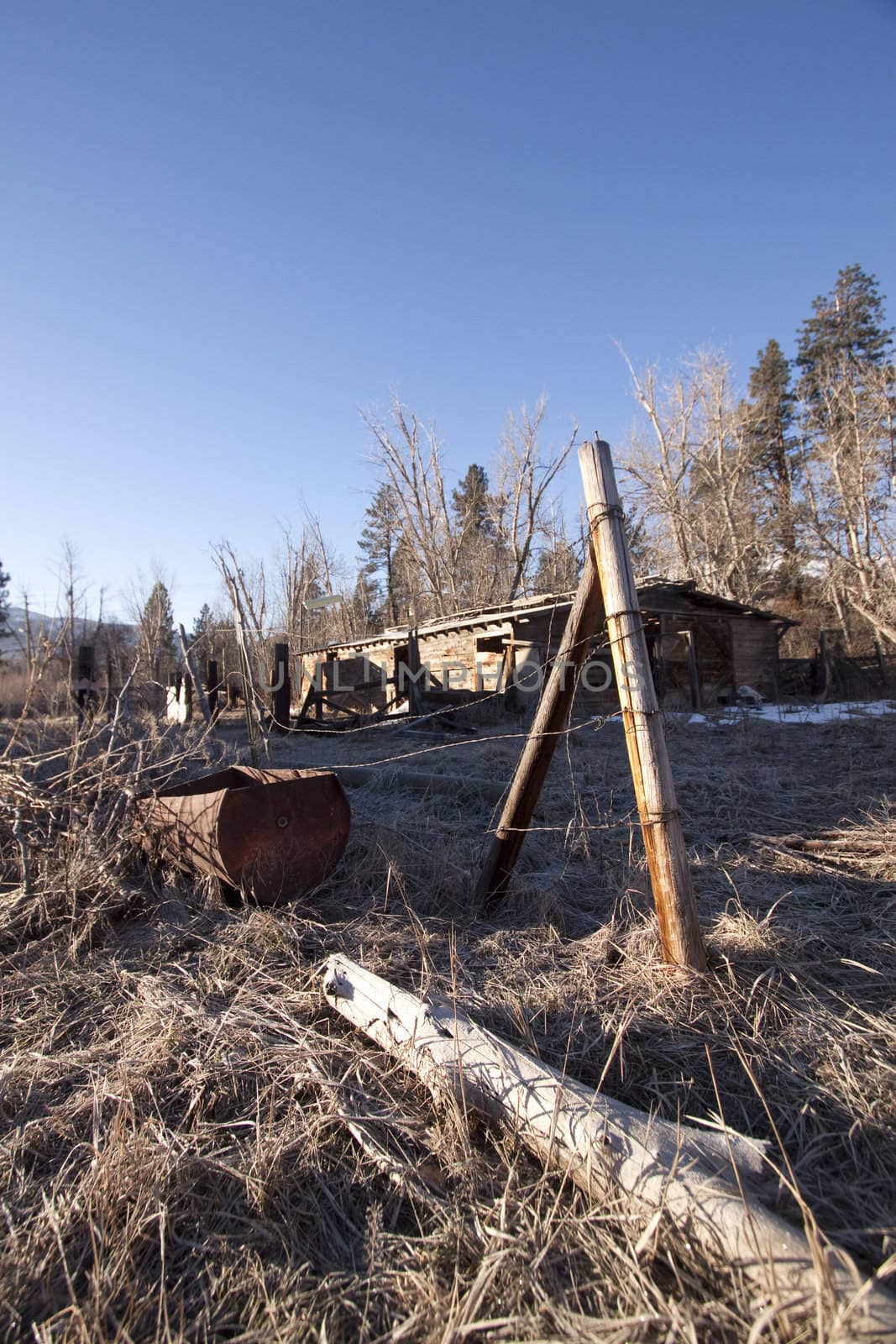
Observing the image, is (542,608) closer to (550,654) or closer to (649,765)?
(550,654)

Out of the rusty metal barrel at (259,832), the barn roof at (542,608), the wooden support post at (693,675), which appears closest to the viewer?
the rusty metal barrel at (259,832)

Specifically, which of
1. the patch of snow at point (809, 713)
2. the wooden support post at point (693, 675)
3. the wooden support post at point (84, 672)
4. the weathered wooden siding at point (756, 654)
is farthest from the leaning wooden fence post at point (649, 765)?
the weathered wooden siding at point (756, 654)

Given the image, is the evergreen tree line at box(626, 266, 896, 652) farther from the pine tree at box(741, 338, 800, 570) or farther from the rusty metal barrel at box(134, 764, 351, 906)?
the rusty metal barrel at box(134, 764, 351, 906)

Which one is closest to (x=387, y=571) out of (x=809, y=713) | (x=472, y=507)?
(x=472, y=507)

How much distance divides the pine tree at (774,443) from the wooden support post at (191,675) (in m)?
25.4

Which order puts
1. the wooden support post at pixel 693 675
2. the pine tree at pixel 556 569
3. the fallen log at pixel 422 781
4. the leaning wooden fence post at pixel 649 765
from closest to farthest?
1. the leaning wooden fence post at pixel 649 765
2. the fallen log at pixel 422 781
3. the wooden support post at pixel 693 675
4. the pine tree at pixel 556 569

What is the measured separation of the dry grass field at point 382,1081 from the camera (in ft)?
4.64

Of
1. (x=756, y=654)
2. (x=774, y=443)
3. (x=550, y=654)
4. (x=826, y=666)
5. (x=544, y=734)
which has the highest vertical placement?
(x=774, y=443)

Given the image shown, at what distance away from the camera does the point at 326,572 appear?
33375 mm

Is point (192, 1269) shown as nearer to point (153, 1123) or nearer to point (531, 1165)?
point (153, 1123)

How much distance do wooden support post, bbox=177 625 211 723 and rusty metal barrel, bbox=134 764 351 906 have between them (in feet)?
5.58

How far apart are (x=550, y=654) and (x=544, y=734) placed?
11980 mm

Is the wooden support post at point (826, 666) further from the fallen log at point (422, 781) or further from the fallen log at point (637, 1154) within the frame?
the fallen log at point (637, 1154)

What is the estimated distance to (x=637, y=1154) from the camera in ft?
5.37
